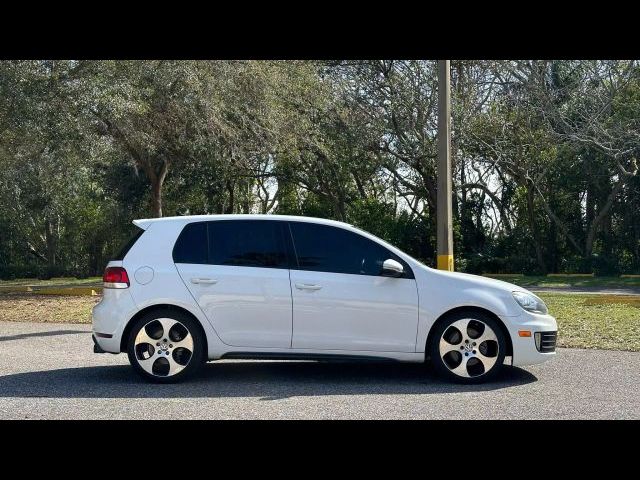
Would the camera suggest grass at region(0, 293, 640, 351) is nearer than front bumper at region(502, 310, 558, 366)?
No

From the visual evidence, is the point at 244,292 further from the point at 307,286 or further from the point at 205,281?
the point at 307,286

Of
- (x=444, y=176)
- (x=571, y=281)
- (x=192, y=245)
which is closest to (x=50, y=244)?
(x=571, y=281)

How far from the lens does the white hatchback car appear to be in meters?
8.17

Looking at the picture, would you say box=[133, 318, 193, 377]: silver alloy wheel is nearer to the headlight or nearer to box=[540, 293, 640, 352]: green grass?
the headlight

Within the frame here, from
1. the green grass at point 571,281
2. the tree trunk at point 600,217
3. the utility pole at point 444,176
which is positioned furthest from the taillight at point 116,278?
the tree trunk at point 600,217

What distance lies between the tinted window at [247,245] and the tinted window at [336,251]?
0.20 meters

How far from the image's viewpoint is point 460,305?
26.8 ft

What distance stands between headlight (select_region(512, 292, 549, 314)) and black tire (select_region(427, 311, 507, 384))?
1.20 feet

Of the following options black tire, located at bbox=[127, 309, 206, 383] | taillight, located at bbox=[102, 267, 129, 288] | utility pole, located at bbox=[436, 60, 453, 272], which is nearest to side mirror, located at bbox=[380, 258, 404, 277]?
black tire, located at bbox=[127, 309, 206, 383]

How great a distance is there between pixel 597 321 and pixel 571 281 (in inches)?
491

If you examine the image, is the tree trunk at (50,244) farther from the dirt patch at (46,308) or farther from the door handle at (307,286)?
the door handle at (307,286)

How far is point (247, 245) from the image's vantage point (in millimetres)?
8477

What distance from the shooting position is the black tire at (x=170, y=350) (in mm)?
8156
